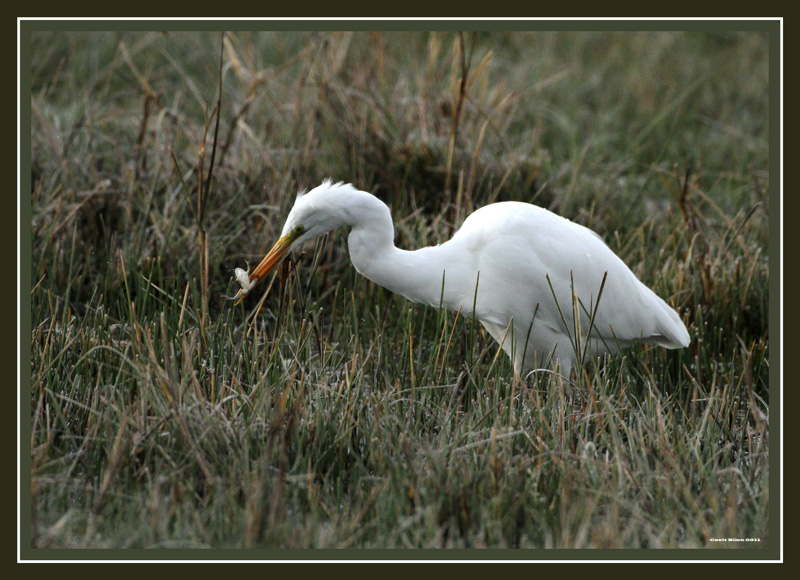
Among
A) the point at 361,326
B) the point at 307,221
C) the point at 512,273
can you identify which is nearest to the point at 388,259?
the point at 307,221

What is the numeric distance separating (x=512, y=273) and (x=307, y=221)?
0.71 metres

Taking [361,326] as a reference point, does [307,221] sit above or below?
above

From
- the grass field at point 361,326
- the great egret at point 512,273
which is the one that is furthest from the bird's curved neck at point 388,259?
the grass field at point 361,326

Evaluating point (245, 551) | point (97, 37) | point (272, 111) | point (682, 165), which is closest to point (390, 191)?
point (272, 111)

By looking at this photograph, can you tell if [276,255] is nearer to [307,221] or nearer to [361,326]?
[307,221]

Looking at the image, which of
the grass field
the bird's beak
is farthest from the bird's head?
the grass field

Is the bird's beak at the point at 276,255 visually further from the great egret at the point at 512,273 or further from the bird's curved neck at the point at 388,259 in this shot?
the bird's curved neck at the point at 388,259

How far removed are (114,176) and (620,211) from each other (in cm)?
237

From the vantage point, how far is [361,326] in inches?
127

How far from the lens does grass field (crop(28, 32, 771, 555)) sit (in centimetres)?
200

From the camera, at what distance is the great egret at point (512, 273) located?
2529 millimetres

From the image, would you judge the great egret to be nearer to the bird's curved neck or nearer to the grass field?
the bird's curved neck

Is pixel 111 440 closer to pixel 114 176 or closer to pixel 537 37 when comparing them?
pixel 114 176

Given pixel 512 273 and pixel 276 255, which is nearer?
pixel 276 255
